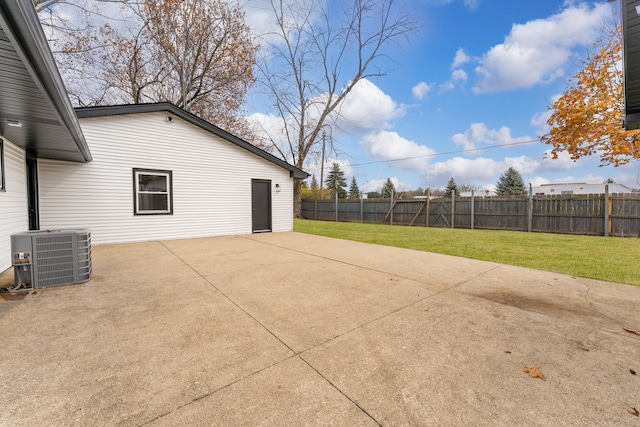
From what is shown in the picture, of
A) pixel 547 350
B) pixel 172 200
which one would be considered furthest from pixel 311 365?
pixel 172 200

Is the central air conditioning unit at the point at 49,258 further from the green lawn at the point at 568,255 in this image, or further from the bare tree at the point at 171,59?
the bare tree at the point at 171,59

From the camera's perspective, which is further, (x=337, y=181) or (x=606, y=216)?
(x=337, y=181)

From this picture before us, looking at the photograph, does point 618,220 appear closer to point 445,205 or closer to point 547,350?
point 445,205

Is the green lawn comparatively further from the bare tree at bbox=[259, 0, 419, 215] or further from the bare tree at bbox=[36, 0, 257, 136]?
the bare tree at bbox=[36, 0, 257, 136]

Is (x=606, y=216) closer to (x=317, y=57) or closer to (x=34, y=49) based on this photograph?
(x=34, y=49)

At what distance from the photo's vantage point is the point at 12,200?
5.05 meters

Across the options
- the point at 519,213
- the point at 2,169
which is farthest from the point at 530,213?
the point at 2,169

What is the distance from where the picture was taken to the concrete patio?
1.48 meters

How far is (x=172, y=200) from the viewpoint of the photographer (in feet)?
27.3

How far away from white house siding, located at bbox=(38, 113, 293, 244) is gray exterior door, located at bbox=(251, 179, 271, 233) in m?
0.17

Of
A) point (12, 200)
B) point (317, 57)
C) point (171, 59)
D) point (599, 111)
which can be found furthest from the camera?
point (317, 57)

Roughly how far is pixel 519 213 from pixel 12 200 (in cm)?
1556

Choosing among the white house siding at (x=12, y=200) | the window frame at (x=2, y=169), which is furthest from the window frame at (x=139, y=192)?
the window frame at (x=2, y=169)

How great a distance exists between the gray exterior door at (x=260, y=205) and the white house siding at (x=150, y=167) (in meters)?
0.17
